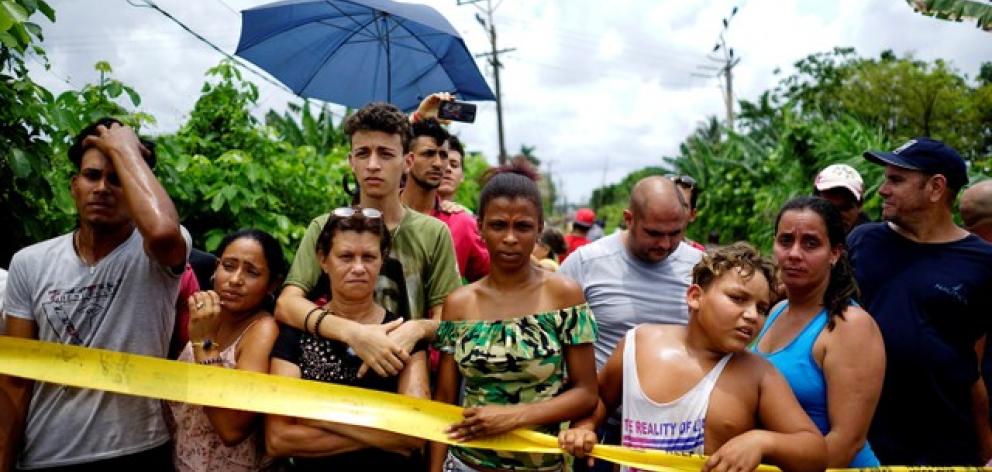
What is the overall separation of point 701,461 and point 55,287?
2296 mm

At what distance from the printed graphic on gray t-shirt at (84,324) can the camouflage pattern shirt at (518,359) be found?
43.9 inches

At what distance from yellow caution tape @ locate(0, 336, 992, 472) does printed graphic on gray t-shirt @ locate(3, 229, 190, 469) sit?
9 cm

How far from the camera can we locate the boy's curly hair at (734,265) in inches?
99.3

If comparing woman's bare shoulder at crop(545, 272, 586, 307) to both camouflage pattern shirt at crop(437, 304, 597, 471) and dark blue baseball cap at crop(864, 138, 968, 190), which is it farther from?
dark blue baseball cap at crop(864, 138, 968, 190)

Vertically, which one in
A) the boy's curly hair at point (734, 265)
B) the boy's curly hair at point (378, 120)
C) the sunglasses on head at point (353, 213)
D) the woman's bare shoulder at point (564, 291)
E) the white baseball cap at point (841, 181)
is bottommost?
the woman's bare shoulder at point (564, 291)

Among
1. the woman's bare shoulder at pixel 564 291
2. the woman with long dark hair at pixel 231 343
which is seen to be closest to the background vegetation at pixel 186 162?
the woman with long dark hair at pixel 231 343

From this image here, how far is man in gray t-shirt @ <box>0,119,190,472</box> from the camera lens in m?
2.51

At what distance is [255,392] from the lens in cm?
253

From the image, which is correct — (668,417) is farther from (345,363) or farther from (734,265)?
(345,363)

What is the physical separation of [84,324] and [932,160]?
3.69m

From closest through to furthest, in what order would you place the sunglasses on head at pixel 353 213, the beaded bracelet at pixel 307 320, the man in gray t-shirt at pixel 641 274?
the beaded bracelet at pixel 307 320 < the sunglasses on head at pixel 353 213 < the man in gray t-shirt at pixel 641 274

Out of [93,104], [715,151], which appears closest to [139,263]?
[93,104]

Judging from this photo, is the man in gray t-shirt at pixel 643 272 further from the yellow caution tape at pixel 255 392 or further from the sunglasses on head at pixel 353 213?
the sunglasses on head at pixel 353 213

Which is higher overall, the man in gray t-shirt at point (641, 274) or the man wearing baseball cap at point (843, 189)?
the man wearing baseball cap at point (843, 189)
